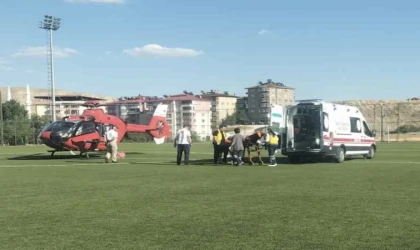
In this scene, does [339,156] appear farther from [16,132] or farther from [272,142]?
[16,132]

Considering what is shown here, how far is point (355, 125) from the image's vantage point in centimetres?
2284

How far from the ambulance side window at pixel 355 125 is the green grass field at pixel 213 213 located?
798 cm

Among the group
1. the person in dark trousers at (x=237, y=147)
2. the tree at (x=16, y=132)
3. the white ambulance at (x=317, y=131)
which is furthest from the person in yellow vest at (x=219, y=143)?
the tree at (x=16, y=132)

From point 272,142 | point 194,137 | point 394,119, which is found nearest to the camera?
point 272,142

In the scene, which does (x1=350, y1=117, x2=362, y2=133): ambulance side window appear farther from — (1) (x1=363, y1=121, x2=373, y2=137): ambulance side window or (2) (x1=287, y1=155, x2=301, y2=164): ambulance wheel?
(2) (x1=287, y1=155, x2=301, y2=164): ambulance wheel

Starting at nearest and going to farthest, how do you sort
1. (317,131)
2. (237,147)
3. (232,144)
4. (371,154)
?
(237,147) < (232,144) < (317,131) < (371,154)

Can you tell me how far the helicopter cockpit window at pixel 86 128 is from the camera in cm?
2620

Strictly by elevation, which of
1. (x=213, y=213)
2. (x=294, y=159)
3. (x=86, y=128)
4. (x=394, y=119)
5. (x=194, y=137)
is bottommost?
(x=213, y=213)

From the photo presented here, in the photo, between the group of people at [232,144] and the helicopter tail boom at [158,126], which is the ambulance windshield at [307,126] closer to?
the group of people at [232,144]

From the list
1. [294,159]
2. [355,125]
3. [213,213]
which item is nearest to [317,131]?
[294,159]

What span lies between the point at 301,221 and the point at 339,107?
1470cm

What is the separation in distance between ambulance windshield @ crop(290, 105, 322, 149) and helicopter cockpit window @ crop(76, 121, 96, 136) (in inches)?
434

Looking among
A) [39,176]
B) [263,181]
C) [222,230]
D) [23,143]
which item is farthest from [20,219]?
[23,143]

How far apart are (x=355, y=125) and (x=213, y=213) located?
15689 millimetres
